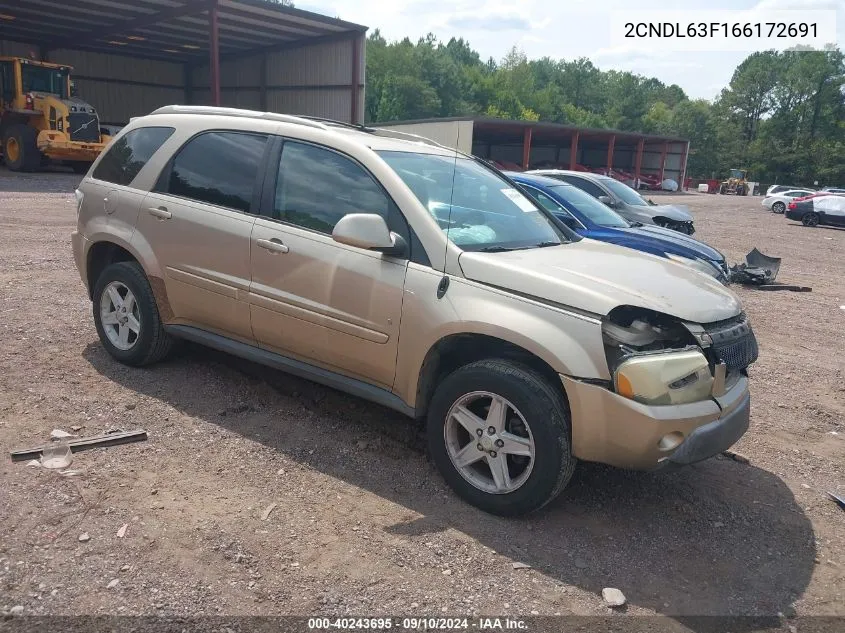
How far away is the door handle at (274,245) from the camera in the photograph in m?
3.94

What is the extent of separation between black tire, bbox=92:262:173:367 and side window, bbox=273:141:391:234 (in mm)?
1317

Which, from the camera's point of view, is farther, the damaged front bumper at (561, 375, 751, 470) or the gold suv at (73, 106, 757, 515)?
the gold suv at (73, 106, 757, 515)

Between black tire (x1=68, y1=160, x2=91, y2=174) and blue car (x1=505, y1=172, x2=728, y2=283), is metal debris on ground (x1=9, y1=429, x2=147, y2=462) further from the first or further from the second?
black tire (x1=68, y1=160, x2=91, y2=174)

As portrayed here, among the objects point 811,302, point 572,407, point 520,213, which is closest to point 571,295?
point 572,407

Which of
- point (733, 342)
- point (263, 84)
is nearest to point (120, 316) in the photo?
point (733, 342)

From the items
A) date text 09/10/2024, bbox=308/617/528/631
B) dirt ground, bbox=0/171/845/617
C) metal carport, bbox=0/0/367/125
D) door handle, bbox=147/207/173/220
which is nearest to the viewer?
date text 09/10/2024, bbox=308/617/528/631

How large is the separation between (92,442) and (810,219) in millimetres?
30056

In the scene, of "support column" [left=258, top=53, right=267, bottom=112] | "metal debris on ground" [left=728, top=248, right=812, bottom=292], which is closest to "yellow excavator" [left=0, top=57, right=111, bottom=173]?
"support column" [left=258, top=53, right=267, bottom=112]

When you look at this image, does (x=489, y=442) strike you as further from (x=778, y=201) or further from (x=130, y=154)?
(x=778, y=201)

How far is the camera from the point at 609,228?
349 inches

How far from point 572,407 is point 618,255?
4.19 ft

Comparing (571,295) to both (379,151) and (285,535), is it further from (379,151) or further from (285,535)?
(285,535)

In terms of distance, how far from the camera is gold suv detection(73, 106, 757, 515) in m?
3.11

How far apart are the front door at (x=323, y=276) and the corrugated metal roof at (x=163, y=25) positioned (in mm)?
20757
